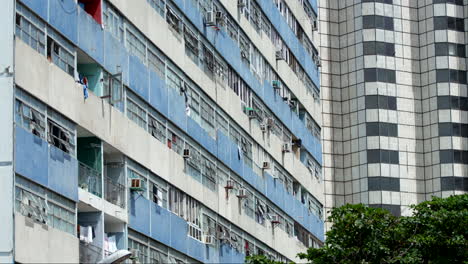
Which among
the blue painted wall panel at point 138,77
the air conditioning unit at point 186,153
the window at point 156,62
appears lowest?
the air conditioning unit at point 186,153

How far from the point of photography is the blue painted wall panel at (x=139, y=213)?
120 feet

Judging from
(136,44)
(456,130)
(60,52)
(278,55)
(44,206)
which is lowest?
(44,206)

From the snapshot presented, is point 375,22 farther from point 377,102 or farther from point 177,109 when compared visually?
point 177,109

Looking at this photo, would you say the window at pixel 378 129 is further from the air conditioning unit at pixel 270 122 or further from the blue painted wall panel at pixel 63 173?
the blue painted wall panel at pixel 63 173

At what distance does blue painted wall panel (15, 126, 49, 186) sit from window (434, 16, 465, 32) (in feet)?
218

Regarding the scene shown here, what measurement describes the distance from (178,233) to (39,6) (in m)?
12.3

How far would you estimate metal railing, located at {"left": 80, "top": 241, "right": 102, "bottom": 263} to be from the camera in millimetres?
32938

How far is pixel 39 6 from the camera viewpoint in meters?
30.9

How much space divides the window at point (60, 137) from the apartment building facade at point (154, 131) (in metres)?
0.03

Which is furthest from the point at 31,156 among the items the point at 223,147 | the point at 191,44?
the point at 223,147

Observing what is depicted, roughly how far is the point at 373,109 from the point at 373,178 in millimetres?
5266

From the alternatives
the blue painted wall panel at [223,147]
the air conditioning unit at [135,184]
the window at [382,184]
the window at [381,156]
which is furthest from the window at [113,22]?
the window at [381,156]

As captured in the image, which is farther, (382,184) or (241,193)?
(382,184)

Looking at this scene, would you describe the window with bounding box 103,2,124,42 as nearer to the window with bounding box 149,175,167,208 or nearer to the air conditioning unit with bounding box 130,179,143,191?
the air conditioning unit with bounding box 130,179,143,191
